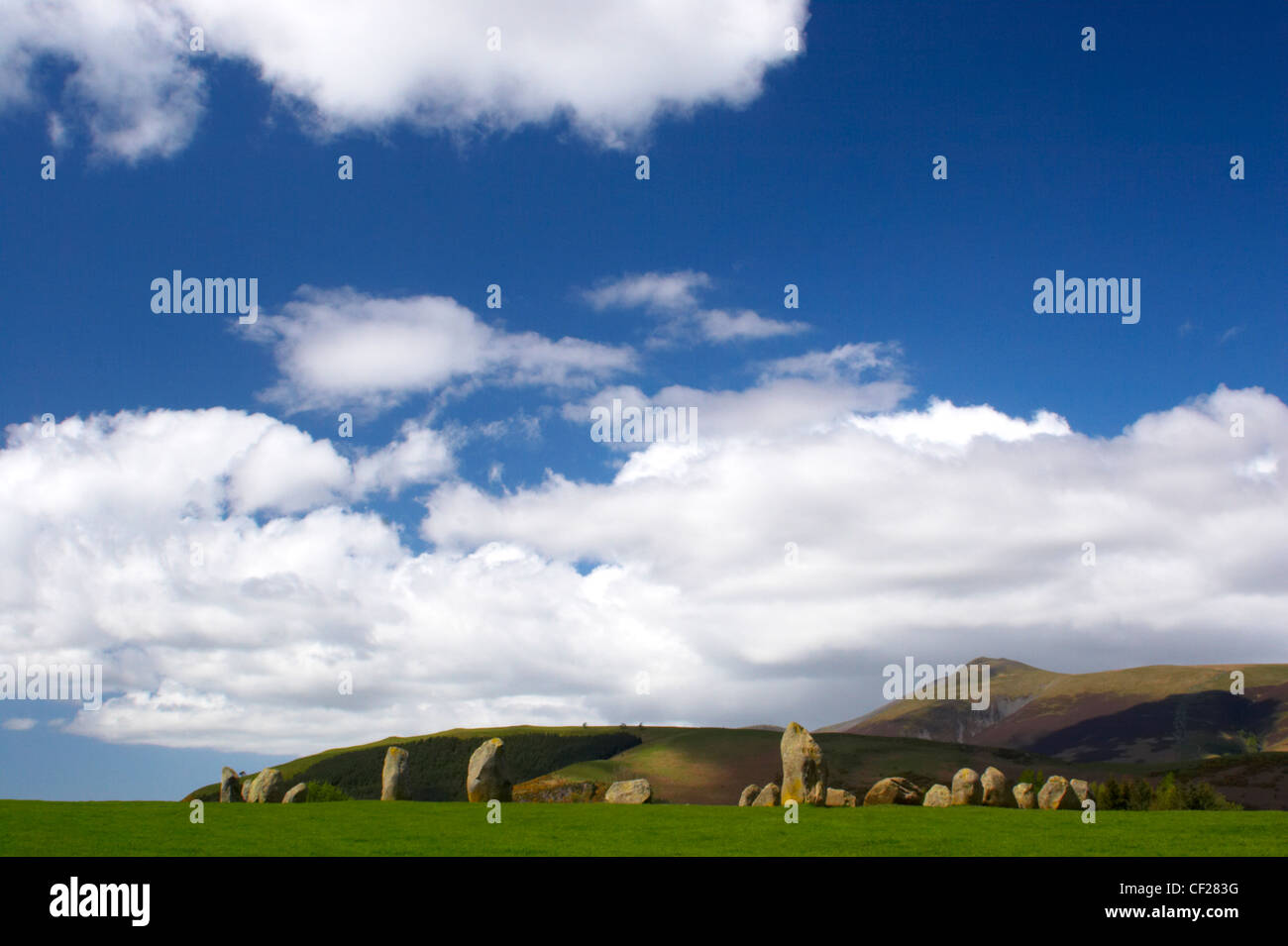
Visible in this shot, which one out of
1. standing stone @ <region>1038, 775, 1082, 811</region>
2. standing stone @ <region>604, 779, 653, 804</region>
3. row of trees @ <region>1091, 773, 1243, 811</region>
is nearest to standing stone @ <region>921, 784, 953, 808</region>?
standing stone @ <region>1038, 775, 1082, 811</region>

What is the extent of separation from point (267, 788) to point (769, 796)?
21.8 m

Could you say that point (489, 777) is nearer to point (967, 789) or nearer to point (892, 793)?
point (892, 793)

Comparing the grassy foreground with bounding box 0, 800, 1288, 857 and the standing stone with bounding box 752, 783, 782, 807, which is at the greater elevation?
the grassy foreground with bounding box 0, 800, 1288, 857

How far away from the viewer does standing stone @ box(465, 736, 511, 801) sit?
39.9 m

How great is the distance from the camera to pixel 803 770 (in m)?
35.6

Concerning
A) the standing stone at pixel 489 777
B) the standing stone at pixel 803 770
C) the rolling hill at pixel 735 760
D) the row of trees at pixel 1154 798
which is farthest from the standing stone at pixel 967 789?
the rolling hill at pixel 735 760

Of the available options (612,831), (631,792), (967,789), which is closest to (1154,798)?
(967,789)

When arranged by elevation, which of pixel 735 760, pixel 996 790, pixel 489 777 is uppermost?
pixel 489 777

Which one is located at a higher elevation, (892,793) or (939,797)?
(892,793)

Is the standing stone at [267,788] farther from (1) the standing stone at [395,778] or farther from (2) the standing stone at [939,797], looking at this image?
(2) the standing stone at [939,797]

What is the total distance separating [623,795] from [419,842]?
60.6 ft

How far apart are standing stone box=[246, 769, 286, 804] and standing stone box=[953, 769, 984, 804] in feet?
94.4

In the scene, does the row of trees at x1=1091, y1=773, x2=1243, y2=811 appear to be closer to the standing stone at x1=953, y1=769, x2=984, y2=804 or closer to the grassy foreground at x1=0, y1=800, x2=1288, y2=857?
the standing stone at x1=953, y1=769, x2=984, y2=804
